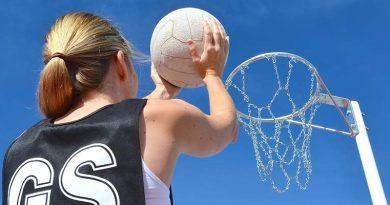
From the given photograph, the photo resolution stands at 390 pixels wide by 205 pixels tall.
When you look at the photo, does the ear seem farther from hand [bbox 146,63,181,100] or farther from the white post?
the white post

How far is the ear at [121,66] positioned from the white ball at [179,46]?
81cm

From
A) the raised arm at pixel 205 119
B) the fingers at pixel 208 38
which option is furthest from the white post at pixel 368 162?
the raised arm at pixel 205 119

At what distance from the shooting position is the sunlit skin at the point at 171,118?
2.44 meters

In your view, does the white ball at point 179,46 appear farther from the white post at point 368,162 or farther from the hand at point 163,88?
the white post at point 368,162

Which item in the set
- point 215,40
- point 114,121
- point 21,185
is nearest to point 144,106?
point 114,121

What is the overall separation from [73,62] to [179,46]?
1467mm

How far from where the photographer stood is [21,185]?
8.24 ft

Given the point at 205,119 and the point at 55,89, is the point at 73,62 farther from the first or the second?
the point at 205,119

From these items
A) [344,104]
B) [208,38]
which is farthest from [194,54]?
[344,104]

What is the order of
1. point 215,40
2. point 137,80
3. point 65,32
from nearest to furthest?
point 65,32 < point 137,80 < point 215,40

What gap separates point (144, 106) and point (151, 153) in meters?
0.22

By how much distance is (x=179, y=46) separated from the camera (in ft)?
13.0

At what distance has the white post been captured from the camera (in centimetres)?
1095

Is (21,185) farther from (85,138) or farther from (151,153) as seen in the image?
(151,153)
